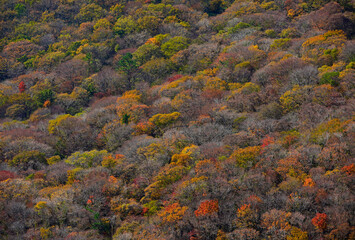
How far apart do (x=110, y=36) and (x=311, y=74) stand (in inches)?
2465

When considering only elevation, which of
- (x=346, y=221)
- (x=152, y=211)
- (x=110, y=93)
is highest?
(x=346, y=221)

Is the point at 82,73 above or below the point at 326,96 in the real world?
below

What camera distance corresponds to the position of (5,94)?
7956 cm

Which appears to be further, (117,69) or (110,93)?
(117,69)

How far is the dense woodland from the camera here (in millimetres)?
32656

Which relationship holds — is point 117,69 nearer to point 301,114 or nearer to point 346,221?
point 301,114

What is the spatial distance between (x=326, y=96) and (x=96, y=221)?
32561 mm

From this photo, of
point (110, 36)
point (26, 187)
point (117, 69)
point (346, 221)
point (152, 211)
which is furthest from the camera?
point (110, 36)

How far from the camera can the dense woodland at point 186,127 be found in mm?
32656

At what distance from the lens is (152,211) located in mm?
36375

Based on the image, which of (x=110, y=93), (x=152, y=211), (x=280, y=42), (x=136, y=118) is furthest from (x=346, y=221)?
(x=110, y=93)

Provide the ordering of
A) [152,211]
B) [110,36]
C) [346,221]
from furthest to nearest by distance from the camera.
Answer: [110,36]
[152,211]
[346,221]

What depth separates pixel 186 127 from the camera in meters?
53.8

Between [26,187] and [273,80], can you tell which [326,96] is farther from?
[26,187]
